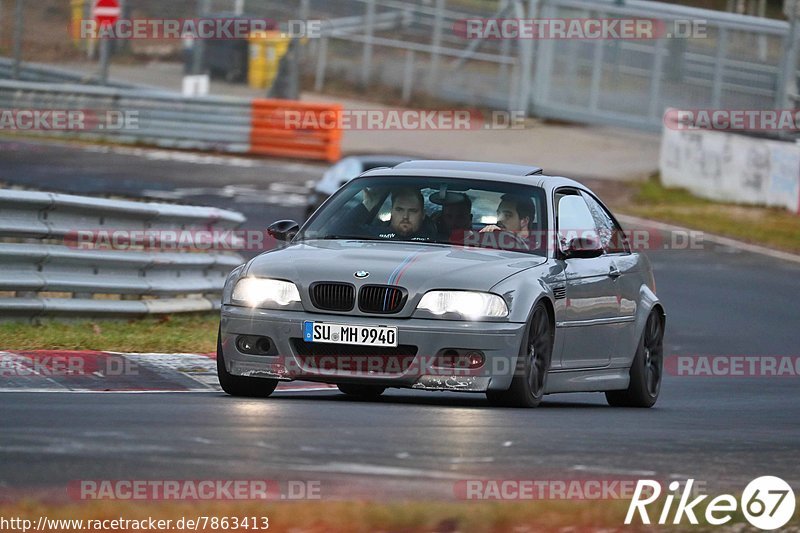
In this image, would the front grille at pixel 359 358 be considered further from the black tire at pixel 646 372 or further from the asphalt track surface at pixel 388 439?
the black tire at pixel 646 372

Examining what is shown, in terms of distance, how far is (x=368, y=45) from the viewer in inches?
1660

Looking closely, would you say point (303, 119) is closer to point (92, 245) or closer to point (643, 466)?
point (92, 245)

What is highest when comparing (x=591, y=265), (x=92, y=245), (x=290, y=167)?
(x=591, y=265)

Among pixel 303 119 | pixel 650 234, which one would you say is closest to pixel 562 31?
pixel 303 119

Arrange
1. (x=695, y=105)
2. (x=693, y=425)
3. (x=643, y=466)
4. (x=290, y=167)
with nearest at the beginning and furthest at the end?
(x=643, y=466) → (x=693, y=425) → (x=290, y=167) → (x=695, y=105)

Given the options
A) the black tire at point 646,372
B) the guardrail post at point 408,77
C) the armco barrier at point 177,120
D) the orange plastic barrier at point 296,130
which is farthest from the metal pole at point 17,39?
the black tire at point 646,372

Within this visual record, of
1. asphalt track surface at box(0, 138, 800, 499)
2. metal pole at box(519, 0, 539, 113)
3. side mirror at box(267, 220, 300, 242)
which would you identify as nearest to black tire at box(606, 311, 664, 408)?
asphalt track surface at box(0, 138, 800, 499)

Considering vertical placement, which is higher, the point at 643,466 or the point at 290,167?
the point at 643,466

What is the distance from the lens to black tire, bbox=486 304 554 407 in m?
9.15

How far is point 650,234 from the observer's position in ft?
83.6

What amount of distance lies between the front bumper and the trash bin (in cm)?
3453

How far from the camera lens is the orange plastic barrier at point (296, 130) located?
33031 millimetres

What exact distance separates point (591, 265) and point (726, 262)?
13293 mm
